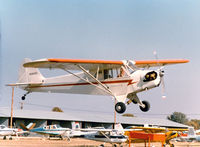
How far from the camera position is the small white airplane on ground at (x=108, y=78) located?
16355 mm

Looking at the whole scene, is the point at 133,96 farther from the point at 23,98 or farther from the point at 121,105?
the point at 23,98

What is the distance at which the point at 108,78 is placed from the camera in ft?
58.6

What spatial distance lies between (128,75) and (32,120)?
1580 inches

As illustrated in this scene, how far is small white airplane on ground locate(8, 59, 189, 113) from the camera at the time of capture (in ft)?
53.7

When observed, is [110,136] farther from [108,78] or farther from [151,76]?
[151,76]

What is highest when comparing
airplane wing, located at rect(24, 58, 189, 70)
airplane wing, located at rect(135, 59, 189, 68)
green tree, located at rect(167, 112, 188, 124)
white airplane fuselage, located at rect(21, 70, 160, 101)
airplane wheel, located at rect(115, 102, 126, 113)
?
airplane wing, located at rect(135, 59, 189, 68)

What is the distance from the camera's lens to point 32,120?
54.0m

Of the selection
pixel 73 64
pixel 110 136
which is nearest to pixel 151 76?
pixel 73 64

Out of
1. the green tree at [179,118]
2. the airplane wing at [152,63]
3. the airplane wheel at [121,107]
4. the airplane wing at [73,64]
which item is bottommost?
the green tree at [179,118]

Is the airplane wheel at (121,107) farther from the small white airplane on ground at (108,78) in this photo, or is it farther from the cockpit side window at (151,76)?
the cockpit side window at (151,76)

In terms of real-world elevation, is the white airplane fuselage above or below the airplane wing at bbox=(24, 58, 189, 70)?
below

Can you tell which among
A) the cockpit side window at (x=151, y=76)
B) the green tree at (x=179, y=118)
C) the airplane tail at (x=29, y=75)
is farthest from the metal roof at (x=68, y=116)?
the green tree at (x=179, y=118)

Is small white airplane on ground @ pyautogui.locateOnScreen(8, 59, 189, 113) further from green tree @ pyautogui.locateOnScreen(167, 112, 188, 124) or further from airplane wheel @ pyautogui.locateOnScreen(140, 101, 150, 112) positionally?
green tree @ pyautogui.locateOnScreen(167, 112, 188, 124)

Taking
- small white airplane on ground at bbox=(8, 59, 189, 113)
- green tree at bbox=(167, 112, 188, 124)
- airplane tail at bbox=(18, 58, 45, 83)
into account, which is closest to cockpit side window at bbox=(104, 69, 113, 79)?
small white airplane on ground at bbox=(8, 59, 189, 113)
